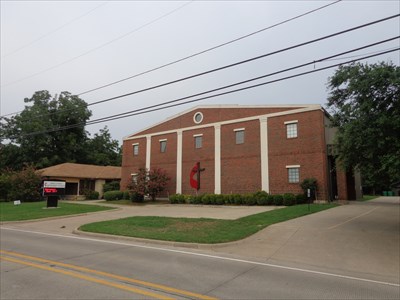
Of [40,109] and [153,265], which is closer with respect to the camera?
[153,265]

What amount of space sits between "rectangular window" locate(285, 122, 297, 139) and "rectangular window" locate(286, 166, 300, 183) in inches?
104

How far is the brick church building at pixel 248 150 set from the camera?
26781mm

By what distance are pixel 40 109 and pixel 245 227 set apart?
50.4m

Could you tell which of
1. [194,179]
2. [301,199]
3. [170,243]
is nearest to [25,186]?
[194,179]

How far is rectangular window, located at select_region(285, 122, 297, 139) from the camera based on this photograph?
2781cm

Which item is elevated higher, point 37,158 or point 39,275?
point 37,158

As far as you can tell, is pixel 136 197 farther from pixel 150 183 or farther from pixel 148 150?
pixel 148 150

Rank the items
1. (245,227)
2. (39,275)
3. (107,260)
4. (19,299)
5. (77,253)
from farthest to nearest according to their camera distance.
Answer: (245,227) → (77,253) → (107,260) → (39,275) → (19,299)

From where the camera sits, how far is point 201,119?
112 feet

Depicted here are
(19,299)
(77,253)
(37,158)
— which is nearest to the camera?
(19,299)

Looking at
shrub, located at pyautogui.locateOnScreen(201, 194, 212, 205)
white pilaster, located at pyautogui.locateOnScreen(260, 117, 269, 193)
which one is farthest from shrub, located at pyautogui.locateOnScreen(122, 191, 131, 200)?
white pilaster, located at pyautogui.locateOnScreen(260, 117, 269, 193)

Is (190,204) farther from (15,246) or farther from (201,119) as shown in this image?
(15,246)

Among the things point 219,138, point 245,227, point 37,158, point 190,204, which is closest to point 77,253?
point 245,227

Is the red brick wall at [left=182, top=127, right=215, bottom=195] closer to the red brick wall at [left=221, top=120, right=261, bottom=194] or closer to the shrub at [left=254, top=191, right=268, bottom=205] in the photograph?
the red brick wall at [left=221, top=120, right=261, bottom=194]
